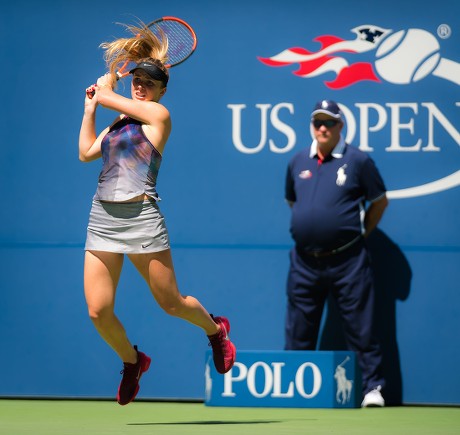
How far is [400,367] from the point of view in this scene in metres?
7.67

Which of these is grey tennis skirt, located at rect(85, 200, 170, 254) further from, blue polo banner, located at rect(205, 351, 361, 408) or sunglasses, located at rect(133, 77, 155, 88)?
blue polo banner, located at rect(205, 351, 361, 408)

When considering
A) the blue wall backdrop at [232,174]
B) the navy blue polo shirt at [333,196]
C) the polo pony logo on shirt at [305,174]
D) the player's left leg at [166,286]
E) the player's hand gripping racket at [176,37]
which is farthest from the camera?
the blue wall backdrop at [232,174]

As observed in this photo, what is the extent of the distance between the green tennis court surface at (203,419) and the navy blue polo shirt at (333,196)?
1.07 m

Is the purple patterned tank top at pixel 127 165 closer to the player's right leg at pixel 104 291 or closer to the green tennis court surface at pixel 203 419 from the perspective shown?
the player's right leg at pixel 104 291

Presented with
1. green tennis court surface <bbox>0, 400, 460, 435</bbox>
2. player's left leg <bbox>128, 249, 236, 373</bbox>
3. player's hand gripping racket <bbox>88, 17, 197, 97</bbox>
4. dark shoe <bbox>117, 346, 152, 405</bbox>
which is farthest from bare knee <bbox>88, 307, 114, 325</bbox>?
player's hand gripping racket <bbox>88, 17, 197, 97</bbox>

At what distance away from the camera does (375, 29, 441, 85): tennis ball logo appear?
7629mm

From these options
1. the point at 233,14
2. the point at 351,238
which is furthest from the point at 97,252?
the point at 233,14

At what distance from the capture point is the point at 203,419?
21.7ft

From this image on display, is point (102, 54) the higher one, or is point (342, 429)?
point (102, 54)

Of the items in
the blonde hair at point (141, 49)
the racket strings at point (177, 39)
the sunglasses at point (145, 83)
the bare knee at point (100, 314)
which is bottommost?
the bare knee at point (100, 314)

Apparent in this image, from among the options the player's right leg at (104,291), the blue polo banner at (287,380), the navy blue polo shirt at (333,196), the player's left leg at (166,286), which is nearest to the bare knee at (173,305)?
the player's left leg at (166,286)

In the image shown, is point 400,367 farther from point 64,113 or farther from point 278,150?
point 64,113

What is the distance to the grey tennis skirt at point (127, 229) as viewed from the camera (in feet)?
19.6

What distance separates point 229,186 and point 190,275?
0.63 metres
